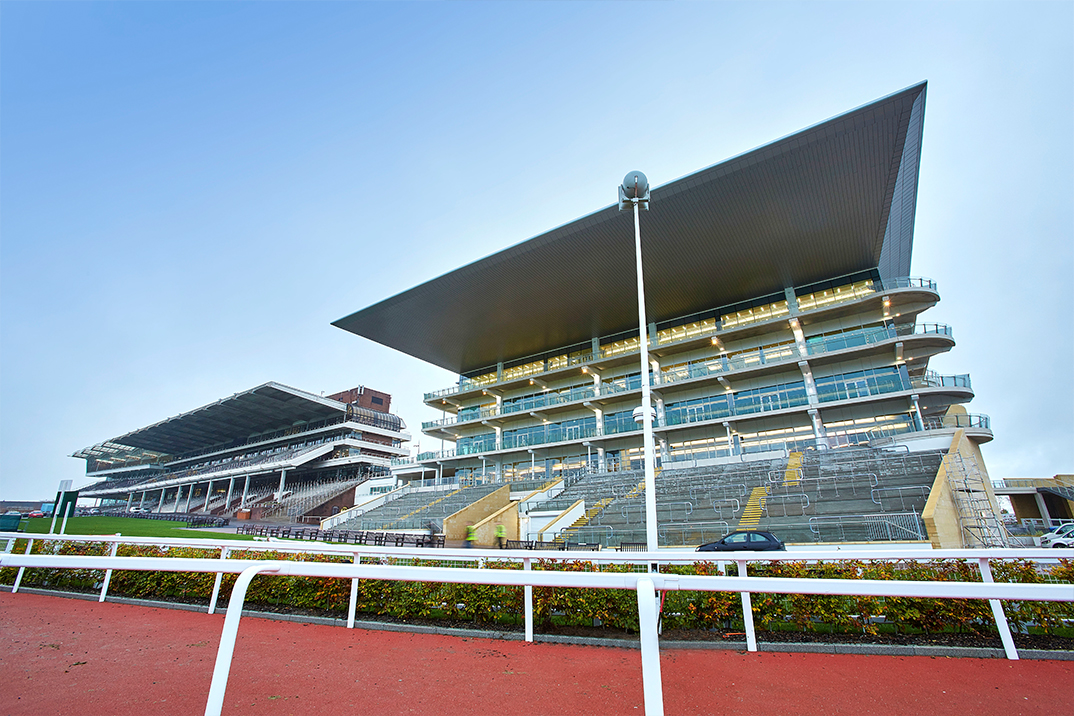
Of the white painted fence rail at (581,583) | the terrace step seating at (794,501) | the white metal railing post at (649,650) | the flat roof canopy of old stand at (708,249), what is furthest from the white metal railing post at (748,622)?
the flat roof canopy of old stand at (708,249)

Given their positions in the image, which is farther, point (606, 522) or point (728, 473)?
point (728, 473)

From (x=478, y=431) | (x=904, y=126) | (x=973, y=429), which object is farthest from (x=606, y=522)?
(x=478, y=431)

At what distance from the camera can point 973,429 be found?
1016 inches

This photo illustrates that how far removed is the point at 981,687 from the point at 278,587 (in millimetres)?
8679

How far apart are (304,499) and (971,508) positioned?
53.6m

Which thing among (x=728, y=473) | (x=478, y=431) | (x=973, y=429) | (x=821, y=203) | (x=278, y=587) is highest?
Result: (x=821, y=203)

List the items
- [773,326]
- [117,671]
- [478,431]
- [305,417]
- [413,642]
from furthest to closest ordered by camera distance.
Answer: [305,417], [478,431], [773,326], [413,642], [117,671]

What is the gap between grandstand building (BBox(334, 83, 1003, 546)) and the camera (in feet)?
67.4

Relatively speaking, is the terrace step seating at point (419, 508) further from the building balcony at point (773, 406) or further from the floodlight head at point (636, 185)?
the floodlight head at point (636, 185)

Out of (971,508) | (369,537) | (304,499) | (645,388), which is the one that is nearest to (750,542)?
(645,388)

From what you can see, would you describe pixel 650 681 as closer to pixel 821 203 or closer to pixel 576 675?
pixel 576 675

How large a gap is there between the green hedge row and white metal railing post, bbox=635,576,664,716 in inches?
164

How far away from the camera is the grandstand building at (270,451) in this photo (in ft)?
180

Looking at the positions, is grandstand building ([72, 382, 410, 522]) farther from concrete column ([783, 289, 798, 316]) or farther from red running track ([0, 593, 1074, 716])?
red running track ([0, 593, 1074, 716])
